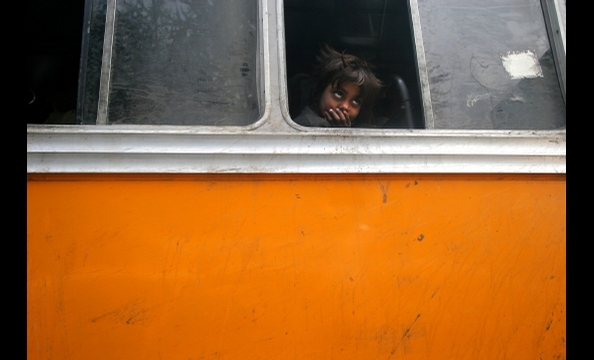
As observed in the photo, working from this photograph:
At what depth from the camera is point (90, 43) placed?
1.67 metres

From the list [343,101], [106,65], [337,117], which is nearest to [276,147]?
[337,117]

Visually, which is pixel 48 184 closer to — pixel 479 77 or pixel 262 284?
pixel 262 284

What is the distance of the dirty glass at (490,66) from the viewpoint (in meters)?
1.85

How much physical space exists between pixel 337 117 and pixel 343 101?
113mm

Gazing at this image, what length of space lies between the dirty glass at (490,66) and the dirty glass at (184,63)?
69 cm

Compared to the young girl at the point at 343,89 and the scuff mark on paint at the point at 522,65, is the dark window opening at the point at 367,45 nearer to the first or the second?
the young girl at the point at 343,89

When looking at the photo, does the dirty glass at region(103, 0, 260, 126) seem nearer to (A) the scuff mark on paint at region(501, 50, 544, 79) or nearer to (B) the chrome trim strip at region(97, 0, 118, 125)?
(B) the chrome trim strip at region(97, 0, 118, 125)

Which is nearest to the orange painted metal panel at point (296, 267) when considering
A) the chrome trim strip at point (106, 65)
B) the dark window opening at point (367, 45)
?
the chrome trim strip at point (106, 65)

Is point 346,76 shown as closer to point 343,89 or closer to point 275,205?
point 343,89

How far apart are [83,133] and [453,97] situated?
127 cm

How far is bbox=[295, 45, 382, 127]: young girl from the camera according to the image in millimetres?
1903

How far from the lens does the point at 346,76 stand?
1973 mm

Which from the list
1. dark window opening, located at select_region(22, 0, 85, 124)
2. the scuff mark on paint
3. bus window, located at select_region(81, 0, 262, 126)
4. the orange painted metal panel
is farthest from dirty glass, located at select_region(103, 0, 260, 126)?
the scuff mark on paint

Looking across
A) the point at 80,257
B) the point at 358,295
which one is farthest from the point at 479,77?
the point at 80,257
